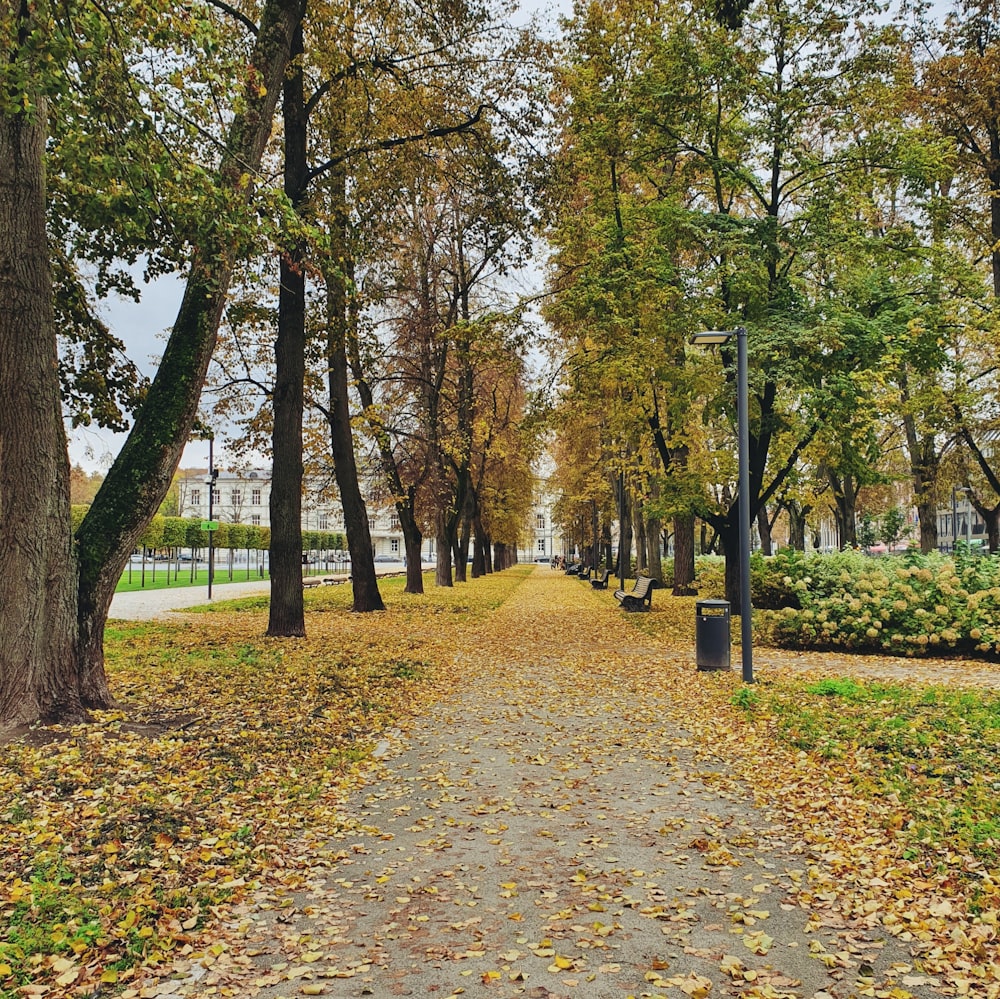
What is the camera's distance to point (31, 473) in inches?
265

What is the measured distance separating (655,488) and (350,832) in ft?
75.7

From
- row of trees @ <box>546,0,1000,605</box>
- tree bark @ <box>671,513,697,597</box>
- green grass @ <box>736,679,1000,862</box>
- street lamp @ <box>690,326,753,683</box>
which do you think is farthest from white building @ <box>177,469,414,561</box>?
green grass @ <box>736,679,1000,862</box>

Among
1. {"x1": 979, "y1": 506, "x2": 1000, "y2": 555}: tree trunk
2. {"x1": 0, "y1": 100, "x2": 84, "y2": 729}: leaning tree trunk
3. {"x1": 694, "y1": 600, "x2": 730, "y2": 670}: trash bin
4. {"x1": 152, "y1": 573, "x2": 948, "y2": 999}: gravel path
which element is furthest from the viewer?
{"x1": 979, "y1": 506, "x2": 1000, "y2": 555}: tree trunk

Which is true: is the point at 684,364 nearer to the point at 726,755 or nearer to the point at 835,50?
the point at 835,50

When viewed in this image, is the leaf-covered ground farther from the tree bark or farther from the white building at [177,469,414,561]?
the white building at [177,469,414,561]

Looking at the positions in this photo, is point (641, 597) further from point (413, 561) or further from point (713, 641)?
point (413, 561)

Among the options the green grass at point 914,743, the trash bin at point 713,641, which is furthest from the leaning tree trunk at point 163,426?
the trash bin at point 713,641

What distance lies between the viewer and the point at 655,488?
1081 inches

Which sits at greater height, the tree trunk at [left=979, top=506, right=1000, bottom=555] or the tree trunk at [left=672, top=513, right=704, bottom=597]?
the tree trunk at [left=979, top=506, right=1000, bottom=555]

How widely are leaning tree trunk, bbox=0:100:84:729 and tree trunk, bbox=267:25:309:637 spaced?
23.9 ft

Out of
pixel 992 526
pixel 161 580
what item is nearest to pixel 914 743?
pixel 992 526

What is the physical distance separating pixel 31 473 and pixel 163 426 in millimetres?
→ 1425

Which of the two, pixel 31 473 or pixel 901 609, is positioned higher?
pixel 31 473

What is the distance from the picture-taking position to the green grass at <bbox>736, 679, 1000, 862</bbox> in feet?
16.5
